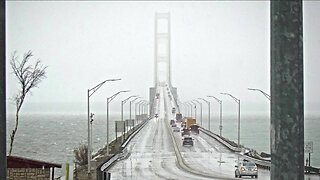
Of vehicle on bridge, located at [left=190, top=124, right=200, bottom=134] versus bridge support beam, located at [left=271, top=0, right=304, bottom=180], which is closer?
bridge support beam, located at [left=271, top=0, right=304, bottom=180]

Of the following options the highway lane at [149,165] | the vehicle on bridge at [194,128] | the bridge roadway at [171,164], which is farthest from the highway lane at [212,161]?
the vehicle on bridge at [194,128]

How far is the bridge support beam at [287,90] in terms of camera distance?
3.19m

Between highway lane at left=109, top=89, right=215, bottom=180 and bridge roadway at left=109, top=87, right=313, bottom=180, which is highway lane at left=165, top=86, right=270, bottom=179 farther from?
highway lane at left=109, top=89, right=215, bottom=180

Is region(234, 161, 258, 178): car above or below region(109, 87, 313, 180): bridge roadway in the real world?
→ above

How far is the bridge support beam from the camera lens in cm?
319

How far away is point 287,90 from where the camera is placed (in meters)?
3.21

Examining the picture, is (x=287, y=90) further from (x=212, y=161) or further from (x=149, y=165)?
(x=212, y=161)

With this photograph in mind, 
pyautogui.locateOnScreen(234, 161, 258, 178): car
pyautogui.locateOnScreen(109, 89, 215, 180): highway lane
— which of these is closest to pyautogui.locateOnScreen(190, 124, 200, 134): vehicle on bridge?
pyautogui.locateOnScreen(109, 89, 215, 180): highway lane

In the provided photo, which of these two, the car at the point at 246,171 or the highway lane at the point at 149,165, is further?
the car at the point at 246,171

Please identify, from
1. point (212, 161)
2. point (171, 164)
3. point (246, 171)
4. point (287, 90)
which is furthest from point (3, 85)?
point (212, 161)

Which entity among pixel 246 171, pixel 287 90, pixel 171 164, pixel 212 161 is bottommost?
pixel 212 161

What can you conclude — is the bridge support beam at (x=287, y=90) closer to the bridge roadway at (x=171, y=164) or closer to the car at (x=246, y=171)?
the bridge roadway at (x=171, y=164)

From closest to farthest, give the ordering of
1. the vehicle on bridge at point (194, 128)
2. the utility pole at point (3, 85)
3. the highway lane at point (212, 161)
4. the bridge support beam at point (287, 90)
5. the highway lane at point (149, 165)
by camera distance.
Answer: the bridge support beam at point (287, 90) < the utility pole at point (3, 85) < the highway lane at point (149, 165) < the highway lane at point (212, 161) < the vehicle on bridge at point (194, 128)

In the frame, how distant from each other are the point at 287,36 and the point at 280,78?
243 mm
